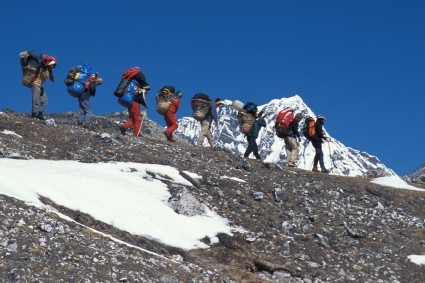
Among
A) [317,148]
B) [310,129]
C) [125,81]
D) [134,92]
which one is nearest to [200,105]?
[134,92]

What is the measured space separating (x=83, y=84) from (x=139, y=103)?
1989mm

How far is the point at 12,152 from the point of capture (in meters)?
19.1

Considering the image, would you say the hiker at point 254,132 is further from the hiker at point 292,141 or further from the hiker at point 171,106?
the hiker at point 171,106

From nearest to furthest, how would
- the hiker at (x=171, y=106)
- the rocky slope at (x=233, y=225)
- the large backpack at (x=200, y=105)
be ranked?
the rocky slope at (x=233, y=225)
the hiker at (x=171, y=106)
the large backpack at (x=200, y=105)

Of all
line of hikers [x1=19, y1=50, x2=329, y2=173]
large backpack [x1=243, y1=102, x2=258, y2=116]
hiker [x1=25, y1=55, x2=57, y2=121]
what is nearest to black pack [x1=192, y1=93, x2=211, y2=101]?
line of hikers [x1=19, y1=50, x2=329, y2=173]

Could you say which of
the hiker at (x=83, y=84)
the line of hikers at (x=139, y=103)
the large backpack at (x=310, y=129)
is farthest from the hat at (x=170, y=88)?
the large backpack at (x=310, y=129)

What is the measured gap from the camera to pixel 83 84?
1000 inches

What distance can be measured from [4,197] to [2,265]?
9.50ft

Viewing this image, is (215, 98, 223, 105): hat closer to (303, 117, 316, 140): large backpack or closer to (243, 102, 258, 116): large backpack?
(243, 102, 258, 116): large backpack

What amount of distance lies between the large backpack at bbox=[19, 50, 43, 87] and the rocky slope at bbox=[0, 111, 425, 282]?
5.74 ft

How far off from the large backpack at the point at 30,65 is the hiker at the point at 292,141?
9.01 meters

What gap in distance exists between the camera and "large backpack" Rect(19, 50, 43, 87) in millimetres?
24469

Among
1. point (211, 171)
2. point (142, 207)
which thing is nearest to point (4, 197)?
point (142, 207)

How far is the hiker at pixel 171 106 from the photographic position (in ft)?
86.4
